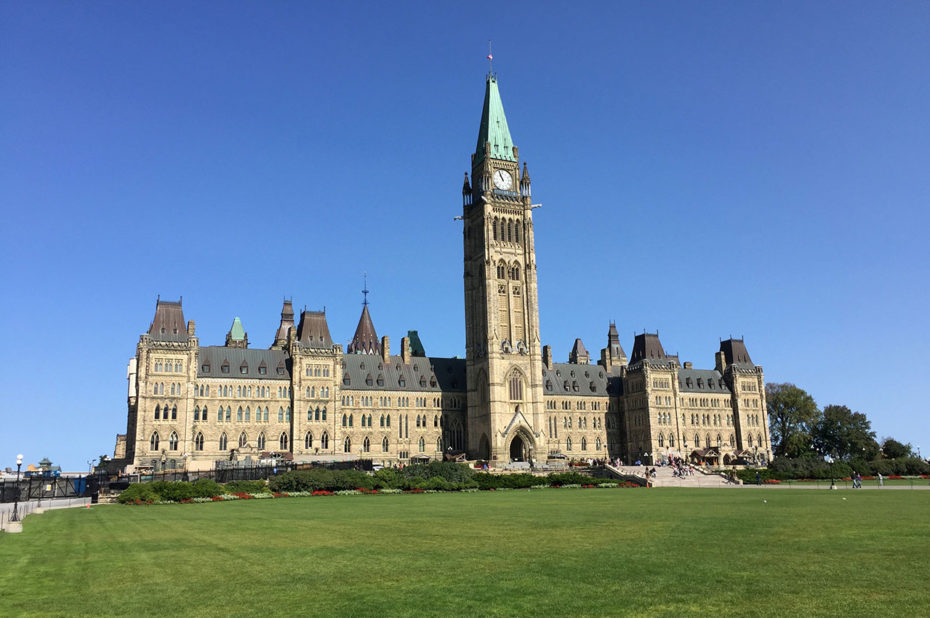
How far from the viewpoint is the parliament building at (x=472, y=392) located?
97.2m

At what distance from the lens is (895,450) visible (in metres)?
112

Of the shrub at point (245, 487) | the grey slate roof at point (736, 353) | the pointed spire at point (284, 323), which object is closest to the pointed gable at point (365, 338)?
the pointed spire at point (284, 323)

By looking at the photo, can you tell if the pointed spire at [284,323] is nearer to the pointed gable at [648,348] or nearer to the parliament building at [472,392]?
the parliament building at [472,392]

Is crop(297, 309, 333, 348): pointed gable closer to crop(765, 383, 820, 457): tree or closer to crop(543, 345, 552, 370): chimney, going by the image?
crop(543, 345, 552, 370): chimney

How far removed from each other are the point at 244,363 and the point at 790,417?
8726 cm

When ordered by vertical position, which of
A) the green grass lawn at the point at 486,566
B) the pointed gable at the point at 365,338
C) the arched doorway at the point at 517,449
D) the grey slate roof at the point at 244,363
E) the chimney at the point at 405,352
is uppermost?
the pointed gable at the point at 365,338

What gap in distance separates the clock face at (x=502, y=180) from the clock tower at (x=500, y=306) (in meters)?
0.15

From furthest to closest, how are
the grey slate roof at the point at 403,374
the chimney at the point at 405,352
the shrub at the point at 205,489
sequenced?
1. the chimney at the point at 405,352
2. the grey slate roof at the point at 403,374
3. the shrub at the point at 205,489

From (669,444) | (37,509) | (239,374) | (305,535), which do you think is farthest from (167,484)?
(669,444)

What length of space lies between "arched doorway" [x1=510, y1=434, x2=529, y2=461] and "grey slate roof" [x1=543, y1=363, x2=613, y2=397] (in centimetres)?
1375

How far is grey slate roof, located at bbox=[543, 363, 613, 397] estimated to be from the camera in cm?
12500

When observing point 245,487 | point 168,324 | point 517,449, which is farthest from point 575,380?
point 245,487

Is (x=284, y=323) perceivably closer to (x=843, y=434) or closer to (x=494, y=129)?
(x=494, y=129)

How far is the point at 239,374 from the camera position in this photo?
331 feet
